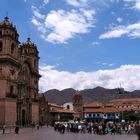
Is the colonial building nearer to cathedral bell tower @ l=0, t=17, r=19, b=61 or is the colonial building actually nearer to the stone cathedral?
the stone cathedral

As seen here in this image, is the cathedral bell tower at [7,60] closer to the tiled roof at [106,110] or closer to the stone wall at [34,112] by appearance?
the stone wall at [34,112]

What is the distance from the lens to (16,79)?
6081 centimetres

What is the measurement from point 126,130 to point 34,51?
37842 mm

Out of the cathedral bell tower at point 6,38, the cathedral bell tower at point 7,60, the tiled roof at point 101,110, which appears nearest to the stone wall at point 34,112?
the cathedral bell tower at point 7,60

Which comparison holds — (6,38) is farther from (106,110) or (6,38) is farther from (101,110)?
(101,110)

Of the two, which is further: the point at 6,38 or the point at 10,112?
the point at 6,38

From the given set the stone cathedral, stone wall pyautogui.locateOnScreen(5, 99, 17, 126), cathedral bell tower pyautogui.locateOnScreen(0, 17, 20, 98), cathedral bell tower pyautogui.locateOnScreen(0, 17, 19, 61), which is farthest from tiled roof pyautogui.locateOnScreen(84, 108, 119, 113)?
cathedral bell tower pyautogui.locateOnScreen(0, 17, 19, 61)

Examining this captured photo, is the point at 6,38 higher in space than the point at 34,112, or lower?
higher

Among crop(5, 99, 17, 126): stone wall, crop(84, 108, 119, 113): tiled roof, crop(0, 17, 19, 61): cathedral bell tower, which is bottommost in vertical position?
crop(5, 99, 17, 126): stone wall

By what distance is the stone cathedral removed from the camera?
55750 mm

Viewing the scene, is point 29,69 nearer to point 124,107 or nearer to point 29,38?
point 29,38

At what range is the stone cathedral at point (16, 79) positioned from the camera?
5575 cm

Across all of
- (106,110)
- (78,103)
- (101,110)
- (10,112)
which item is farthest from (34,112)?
(78,103)

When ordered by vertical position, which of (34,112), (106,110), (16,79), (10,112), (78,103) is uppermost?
(16,79)
